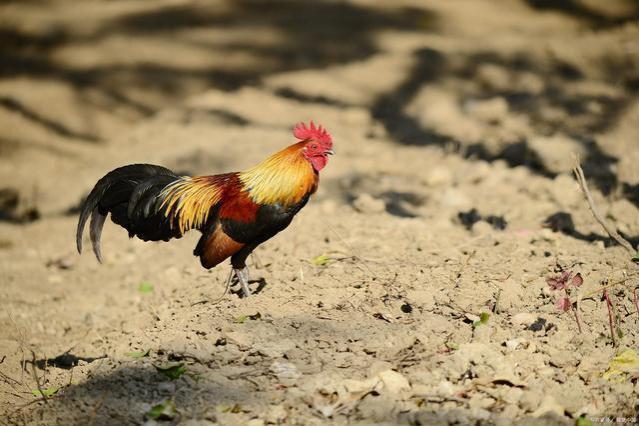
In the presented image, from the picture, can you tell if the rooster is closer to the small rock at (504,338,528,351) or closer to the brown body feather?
the brown body feather

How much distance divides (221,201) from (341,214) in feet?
5.93

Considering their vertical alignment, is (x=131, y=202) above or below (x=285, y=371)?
above

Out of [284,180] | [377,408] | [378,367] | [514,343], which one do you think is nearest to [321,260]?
[284,180]

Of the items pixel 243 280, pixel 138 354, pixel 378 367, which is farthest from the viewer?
pixel 243 280

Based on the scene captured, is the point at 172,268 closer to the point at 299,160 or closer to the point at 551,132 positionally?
the point at 299,160

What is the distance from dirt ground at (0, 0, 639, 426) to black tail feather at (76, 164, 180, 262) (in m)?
0.58

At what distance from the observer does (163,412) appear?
3.39 meters

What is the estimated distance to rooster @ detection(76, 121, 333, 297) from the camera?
14.5 ft

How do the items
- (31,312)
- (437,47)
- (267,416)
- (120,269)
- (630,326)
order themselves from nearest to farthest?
(267,416)
(630,326)
(31,312)
(120,269)
(437,47)

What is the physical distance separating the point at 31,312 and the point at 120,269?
932 millimetres

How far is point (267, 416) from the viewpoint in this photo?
11.0ft

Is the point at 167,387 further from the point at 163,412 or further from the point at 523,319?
the point at 523,319

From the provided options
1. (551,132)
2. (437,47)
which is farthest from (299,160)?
(437,47)

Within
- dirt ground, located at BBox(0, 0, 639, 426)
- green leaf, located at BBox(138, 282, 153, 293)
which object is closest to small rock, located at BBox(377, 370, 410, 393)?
dirt ground, located at BBox(0, 0, 639, 426)
